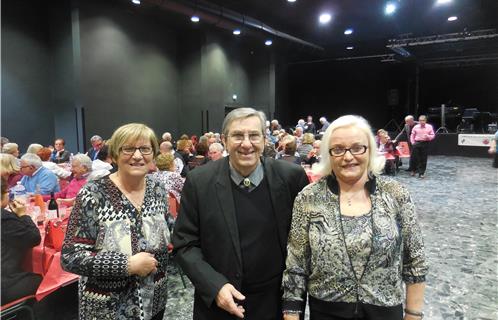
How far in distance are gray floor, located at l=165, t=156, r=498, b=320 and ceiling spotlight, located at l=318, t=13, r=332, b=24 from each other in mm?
6609

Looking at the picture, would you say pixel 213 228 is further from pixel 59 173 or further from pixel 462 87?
pixel 462 87

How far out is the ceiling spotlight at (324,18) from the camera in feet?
39.2

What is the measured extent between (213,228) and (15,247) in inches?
57.2

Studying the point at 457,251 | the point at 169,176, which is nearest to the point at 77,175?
the point at 169,176

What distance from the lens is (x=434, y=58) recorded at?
55.5ft

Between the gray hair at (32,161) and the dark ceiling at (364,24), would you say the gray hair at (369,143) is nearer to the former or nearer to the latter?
the gray hair at (32,161)

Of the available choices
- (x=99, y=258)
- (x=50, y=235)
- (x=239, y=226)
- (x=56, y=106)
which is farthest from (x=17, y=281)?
(x=56, y=106)

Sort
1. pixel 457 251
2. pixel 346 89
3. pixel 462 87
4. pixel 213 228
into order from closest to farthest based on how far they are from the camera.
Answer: pixel 213 228 < pixel 457 251 < pixel 462 87 < pixel 346 89

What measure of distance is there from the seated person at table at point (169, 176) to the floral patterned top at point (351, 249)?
7.74 ft

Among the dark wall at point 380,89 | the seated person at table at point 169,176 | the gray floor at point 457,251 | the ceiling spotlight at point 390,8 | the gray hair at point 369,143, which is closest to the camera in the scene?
the gray hair at point 369,143

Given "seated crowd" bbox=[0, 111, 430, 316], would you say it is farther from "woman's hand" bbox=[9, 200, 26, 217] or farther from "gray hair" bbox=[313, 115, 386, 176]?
"gray hair" bbox=[313, 115, 386, 176]

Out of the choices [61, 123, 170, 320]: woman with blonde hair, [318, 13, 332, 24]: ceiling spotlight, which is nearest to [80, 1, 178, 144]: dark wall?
[318, 13, 332, 24]: ceiling spotlight

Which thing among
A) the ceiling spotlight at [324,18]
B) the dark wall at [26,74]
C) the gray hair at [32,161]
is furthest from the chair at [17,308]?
the ceiling spotlight at [324,18]

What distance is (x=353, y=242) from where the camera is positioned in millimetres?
1286
